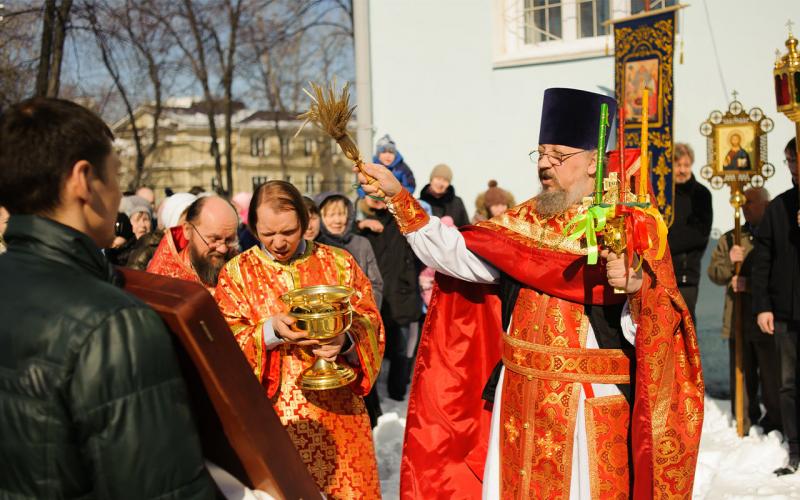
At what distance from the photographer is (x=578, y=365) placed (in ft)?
12.0

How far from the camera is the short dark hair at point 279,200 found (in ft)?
13.0

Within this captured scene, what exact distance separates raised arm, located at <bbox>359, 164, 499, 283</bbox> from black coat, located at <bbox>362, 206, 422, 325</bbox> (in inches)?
167

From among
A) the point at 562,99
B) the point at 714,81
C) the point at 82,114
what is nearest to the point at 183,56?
the point at 714,81

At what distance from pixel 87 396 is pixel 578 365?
2.39m

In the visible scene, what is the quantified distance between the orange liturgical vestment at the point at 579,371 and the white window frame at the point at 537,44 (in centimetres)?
695

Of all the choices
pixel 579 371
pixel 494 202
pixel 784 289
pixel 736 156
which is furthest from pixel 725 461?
pixel 494 202

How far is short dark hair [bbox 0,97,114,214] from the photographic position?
1.81m

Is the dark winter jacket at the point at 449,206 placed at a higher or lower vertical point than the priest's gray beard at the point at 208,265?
higher

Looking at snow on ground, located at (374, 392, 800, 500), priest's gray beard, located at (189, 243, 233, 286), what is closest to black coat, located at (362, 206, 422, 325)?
snow on ground, located at (374, 392, 800, 500)

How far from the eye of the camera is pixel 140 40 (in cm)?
1384

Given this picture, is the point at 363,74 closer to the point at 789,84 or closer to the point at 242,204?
the point at 242,204

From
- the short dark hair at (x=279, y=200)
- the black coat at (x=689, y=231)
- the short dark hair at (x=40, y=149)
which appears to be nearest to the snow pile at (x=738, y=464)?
the black coat at (x=689, y=231)

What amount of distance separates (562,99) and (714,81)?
20.1 ft

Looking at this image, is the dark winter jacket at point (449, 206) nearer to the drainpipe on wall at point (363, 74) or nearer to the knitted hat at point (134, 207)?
the drainpipe on wall at point (363, 74)
